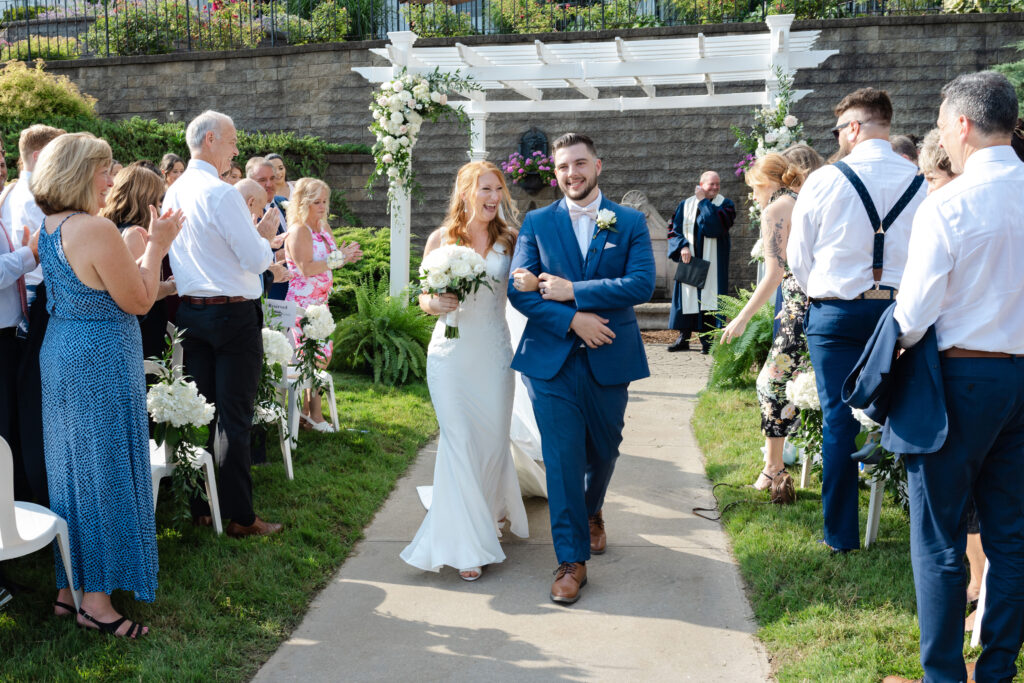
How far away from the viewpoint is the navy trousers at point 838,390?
13.3ft

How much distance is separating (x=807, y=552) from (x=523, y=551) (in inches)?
57.2

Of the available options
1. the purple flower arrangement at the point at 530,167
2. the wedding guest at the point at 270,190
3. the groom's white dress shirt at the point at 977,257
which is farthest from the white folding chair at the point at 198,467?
the purple flower arrangement at the point at 530,167

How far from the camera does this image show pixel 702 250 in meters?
11.4

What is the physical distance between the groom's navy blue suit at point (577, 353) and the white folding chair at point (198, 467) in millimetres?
1678

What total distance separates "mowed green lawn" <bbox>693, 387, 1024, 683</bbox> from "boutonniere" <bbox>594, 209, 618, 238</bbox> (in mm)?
1813

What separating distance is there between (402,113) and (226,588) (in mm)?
6392

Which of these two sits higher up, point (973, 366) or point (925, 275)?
point (925, 275)

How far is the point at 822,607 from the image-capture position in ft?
12.4

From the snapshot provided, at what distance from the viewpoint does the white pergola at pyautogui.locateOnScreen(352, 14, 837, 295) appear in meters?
9.85

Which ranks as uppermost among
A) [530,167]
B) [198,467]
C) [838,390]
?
[530,167]

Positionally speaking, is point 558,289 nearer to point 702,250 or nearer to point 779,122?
point 779,122

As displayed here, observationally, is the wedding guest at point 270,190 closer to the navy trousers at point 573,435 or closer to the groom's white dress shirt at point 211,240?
the groom's white dress shirt at point 211,240

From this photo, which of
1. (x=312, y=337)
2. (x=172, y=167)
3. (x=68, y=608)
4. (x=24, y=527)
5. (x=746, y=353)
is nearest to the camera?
(x=24, y=527)

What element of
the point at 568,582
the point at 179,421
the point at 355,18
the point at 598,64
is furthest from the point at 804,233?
the point at 355,18
